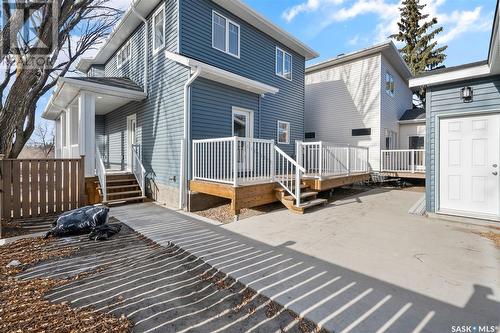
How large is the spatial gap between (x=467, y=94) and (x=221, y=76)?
595cm

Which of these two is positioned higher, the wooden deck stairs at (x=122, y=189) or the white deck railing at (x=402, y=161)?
the white deck railing at (x=402, y=161)

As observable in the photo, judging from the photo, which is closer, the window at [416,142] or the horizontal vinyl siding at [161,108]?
the horizontal vinyl siding at [161,108]

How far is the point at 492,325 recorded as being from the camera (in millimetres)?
2100

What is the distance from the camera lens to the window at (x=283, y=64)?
10.4m

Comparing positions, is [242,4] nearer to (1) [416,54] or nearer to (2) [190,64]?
(2) [190,64]

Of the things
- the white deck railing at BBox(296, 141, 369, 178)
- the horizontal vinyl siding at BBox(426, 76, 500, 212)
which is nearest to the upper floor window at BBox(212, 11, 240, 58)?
the white deck railing at BBox(296, 141, 369, 178)

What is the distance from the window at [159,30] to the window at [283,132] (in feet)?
17.0

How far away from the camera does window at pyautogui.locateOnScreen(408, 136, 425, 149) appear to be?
1360cm

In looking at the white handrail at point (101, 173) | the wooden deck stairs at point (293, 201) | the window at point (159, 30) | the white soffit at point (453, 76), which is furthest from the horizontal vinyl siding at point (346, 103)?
the white handrail at point (101, 173)

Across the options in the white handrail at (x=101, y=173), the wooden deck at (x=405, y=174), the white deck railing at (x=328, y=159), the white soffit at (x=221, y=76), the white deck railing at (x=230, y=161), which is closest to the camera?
the white deck railing at (x=230, y=161)

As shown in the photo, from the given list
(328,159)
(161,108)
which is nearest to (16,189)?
(161,108)

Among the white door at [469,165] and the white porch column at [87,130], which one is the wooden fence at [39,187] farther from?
the white door at [469,165]

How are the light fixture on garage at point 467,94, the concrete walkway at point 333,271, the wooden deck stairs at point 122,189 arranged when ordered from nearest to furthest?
the concrete walkway at point 333,271, the light fixture on garage at point 467,94, the wooden deck stairs at point 122,189

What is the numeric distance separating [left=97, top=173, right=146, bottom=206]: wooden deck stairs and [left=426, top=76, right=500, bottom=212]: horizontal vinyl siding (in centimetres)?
808
